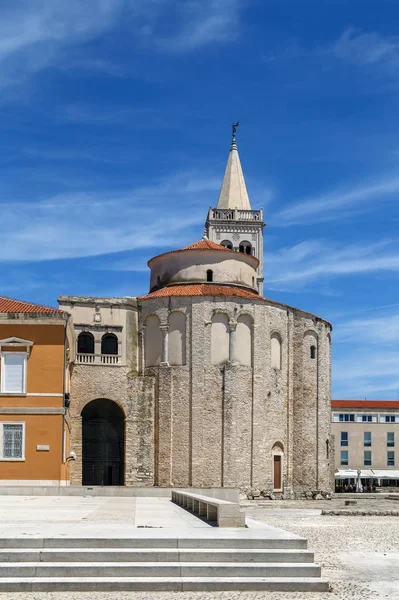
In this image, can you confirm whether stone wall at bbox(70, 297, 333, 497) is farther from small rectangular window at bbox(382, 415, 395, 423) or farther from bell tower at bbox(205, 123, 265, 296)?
small rectangular window at bbox(382, 415, 395, 423)

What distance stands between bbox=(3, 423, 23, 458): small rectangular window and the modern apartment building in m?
63.2

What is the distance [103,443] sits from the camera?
50.0 metres

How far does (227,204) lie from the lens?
84625 millimetres

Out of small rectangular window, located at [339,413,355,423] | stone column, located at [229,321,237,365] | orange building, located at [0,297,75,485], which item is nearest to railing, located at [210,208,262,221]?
small rectangular window, located at [339,413,355,423]

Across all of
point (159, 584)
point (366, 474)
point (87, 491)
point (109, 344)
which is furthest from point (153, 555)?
point (366, 474)

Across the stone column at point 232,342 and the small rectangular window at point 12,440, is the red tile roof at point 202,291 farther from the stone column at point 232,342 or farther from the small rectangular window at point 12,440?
the small rectangular window at point 12,440

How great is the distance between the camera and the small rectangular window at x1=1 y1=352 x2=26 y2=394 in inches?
1411

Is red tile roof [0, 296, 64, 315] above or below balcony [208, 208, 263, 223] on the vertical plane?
below

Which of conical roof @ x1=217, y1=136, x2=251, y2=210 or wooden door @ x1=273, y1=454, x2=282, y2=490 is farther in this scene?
conical roof @ x1=217, y1=136, x2=251, y2=210

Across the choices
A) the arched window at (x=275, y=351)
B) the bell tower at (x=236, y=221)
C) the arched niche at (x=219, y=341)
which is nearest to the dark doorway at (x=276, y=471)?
the arched window at (x=275, y=351)

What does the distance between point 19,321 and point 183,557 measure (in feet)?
82.4

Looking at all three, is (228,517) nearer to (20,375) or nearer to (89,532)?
(89,532)

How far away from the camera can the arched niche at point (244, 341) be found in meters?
49.1

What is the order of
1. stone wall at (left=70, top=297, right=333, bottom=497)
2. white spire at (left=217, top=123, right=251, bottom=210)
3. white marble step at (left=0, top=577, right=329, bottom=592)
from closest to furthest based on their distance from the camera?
white marble step at (left=0, top=577, right=329, bottom=592), stone wall at (left=70, top=297, right=333, bottom=497), white spire at (left=217, top=123, right=251, bottom=210)
